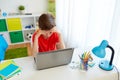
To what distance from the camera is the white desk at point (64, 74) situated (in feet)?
3.51

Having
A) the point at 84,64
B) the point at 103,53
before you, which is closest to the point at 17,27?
the point at 84,64

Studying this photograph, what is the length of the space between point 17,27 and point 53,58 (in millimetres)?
2221

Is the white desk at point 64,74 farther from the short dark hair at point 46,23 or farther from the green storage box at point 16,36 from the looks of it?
the green storage box at point 16,36

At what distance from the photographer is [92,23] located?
1.66 m

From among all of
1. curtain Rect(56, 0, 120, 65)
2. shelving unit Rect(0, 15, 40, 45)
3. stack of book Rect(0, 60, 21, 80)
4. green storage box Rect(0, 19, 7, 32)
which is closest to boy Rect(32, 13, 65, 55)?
stack of book Rect(0, 60, 21, 80)

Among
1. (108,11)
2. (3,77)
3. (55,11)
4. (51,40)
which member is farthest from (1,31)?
(108,11)

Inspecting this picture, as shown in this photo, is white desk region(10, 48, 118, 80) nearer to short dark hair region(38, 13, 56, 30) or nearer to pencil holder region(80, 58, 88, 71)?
pencil holder region(80, 58, 88, 71)

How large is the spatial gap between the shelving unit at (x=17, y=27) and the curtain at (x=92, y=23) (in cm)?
105

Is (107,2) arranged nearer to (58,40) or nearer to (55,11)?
(58,40)

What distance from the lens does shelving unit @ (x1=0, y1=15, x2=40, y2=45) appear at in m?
2.97

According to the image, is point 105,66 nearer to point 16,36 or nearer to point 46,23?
point 46,23

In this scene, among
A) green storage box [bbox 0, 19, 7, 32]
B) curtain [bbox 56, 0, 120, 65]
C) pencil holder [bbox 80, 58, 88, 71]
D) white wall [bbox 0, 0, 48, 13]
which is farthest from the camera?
white wall [bbox 0, 0, 48, 13]

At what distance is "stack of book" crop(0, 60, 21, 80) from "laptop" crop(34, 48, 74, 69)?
18 cm

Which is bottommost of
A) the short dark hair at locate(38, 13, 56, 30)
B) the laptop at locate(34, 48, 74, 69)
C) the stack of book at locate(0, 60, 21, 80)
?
the stack of book at locate(0, 60, 21, 80)
